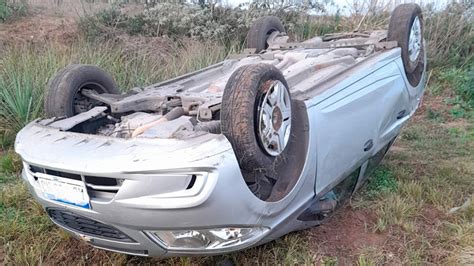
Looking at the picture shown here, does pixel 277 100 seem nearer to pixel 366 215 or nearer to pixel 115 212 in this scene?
pixel 115 212

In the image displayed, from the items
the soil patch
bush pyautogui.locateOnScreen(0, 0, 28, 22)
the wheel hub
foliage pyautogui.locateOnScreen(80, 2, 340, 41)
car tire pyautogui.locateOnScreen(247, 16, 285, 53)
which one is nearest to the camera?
the wheel hub

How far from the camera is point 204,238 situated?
2115mm

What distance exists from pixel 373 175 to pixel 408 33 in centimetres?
118

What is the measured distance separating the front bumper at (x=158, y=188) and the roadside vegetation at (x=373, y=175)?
24.2 inches

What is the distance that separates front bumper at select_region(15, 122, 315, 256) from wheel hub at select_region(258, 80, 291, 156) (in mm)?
259

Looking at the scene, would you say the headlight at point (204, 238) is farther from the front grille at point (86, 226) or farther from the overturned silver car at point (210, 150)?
the front grille at point (86, 226)

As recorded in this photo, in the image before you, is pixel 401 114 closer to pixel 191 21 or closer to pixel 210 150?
pixel 210 150

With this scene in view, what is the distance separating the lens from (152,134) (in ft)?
7.59

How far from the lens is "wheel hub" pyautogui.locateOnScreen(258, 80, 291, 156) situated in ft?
7.34

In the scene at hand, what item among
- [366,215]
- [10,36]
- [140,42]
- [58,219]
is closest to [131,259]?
[58,219]

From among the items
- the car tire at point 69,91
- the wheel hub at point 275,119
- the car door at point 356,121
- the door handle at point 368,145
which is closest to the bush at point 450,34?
the car door at point 356,121

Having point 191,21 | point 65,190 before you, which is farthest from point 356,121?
point 191,21

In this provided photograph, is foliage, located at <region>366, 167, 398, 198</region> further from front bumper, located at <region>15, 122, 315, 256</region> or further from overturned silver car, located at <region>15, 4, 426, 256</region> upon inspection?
front bumper, located at <region>15, 122, 315, 256</region>

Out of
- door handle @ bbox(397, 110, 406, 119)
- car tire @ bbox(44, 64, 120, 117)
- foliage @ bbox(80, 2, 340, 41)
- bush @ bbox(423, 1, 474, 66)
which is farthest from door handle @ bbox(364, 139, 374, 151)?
bush @ bbox(423, 1, 474, 66)
